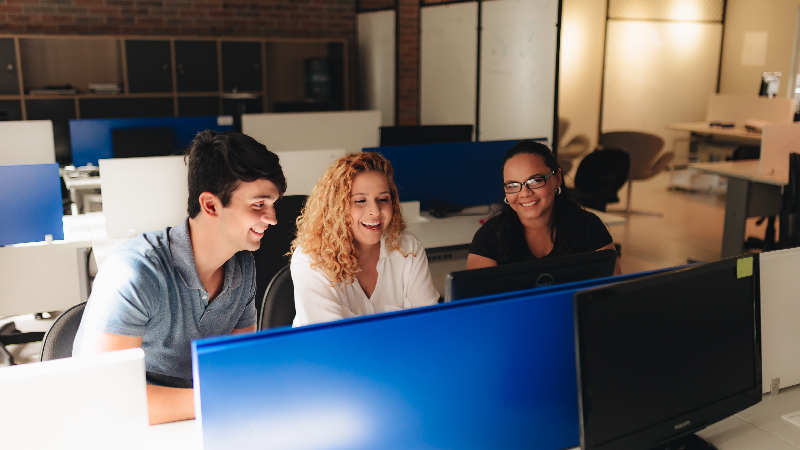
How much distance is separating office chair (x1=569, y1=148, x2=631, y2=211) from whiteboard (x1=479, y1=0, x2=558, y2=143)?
2.56 ft

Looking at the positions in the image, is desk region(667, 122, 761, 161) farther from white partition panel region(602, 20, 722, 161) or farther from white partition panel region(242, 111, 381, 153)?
white partition panel region(242, 111, 381, 153)

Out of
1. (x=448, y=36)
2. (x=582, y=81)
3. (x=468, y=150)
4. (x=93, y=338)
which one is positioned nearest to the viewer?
(x=93, y=338)

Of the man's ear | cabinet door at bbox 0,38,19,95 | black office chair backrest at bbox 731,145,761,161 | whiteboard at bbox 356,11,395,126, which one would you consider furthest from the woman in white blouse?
cabinet door at bbox 0,38,19,95

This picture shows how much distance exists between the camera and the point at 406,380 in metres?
1.05

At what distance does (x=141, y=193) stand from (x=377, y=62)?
179 inches

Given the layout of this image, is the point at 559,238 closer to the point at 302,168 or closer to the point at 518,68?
the point at 302,168

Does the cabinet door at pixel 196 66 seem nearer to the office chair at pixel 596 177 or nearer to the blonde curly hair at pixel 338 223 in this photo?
the office chair at pixel 596 177

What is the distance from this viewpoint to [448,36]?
17.6 ft

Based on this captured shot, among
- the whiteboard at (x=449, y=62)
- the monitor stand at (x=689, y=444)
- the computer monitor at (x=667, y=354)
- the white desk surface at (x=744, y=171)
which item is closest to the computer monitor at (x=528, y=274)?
the computer monitor at (x=667, y=354)

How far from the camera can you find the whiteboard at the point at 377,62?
6.63 m

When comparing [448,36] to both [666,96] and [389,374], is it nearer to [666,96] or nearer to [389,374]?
[666,96]

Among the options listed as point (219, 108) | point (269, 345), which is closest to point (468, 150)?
point (269, 345)

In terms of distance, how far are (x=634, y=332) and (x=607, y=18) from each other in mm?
7121

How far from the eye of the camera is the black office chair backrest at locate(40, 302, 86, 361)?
148 cm
